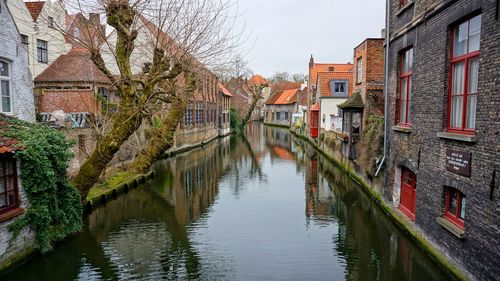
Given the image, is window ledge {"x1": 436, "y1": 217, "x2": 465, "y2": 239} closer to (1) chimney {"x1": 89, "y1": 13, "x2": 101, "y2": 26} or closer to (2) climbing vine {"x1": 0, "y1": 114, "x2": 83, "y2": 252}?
(2) climbing vine {"x1": 0, "y1": 114, "x2": 83, "y2": 252}

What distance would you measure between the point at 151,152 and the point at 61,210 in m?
6.61

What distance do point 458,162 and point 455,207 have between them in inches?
39.8

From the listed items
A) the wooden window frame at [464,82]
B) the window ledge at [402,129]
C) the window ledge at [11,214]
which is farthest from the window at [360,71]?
the window ledge at [11,214]

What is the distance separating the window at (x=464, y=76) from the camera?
→ 7008 mm

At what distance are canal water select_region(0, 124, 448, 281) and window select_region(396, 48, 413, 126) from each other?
313 centimetres

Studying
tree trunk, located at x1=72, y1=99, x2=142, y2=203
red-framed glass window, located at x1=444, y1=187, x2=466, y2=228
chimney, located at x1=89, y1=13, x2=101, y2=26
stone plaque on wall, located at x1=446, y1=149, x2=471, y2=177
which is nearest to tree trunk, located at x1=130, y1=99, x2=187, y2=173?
tree trunk, located at x1=72, y1=99, x2=142, y2=203

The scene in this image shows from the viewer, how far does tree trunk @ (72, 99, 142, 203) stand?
10117 millimetres

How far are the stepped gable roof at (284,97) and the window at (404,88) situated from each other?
150 ft

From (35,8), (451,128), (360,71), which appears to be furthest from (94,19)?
(35,8)

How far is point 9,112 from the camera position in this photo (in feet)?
36.3

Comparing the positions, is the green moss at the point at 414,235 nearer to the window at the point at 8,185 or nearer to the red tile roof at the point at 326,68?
the window at the point at 8,185

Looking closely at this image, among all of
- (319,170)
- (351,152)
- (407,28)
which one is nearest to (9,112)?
(407,28)

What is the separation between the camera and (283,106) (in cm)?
6388

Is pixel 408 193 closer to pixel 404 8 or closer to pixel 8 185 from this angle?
pixel 404 8
